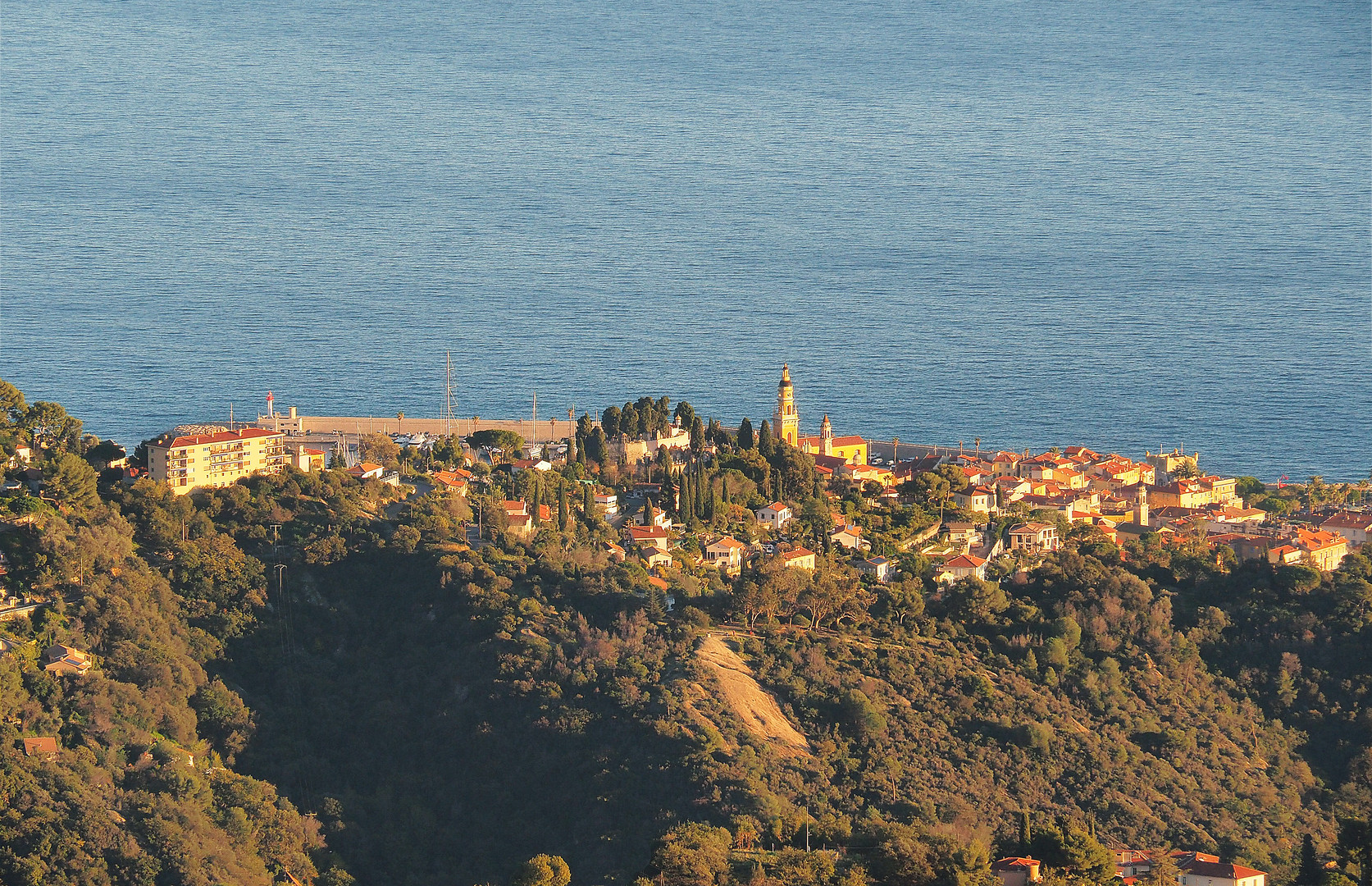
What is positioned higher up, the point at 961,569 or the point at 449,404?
the point at 449,404

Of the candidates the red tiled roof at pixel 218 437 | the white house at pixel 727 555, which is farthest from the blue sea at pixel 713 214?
the white house at pixel 727 555

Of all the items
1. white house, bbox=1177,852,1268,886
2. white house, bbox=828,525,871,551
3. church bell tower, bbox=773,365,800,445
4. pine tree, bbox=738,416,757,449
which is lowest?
white house, bbox=1177,852,1268,886

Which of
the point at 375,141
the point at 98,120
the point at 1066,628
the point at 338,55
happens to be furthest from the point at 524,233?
the point at 1066,628

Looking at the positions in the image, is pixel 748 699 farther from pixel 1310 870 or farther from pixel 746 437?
pixel 746 437

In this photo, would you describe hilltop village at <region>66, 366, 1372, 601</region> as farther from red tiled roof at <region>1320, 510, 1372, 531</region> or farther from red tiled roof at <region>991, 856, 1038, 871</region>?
red tiled roof at <region>991, 856, 1038, 871</region>

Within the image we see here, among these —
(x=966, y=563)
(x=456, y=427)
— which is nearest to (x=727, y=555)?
(x=966, y=563)

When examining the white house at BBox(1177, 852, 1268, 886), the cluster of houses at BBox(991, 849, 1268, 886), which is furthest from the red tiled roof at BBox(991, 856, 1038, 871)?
the white house at BBox(1177, 852, 1268, 886)
